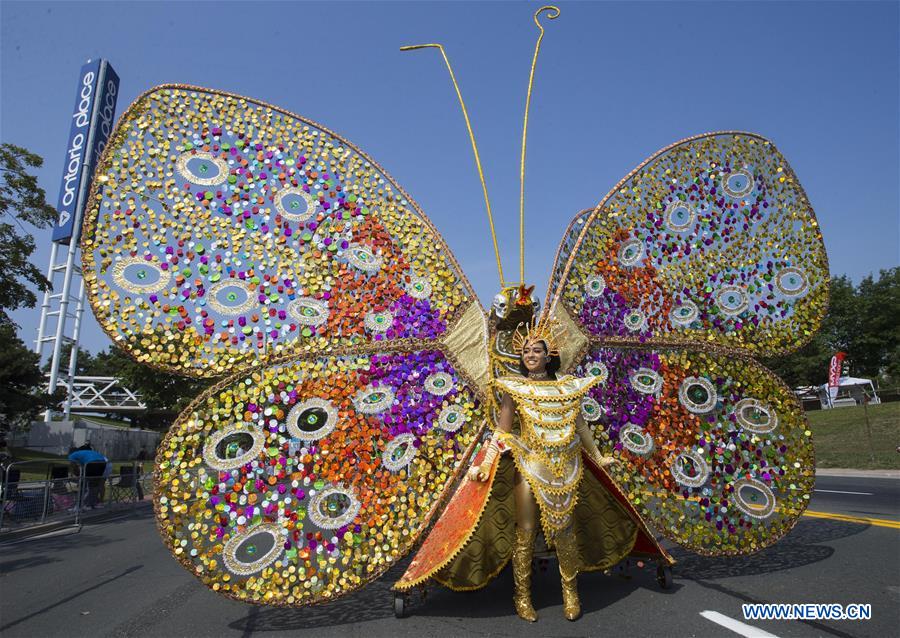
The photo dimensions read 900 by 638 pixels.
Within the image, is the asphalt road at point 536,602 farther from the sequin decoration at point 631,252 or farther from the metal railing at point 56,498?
the metal railing at point 56,498

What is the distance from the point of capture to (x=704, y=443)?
177 inches

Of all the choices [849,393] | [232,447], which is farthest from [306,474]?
[849,393]

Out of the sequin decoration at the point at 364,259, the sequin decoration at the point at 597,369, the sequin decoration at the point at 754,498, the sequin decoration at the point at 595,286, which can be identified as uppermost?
the sequin decoration at the point at 364,259

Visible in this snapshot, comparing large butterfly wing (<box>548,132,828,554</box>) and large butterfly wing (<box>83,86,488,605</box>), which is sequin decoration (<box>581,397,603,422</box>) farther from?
large butterfly wing (<box>83,86,488,605</box>)

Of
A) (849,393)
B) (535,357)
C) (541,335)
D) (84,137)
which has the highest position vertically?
(84,137)

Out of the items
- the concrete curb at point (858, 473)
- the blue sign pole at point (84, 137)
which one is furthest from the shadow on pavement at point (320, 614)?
the blue sign pole at point (84, 137)

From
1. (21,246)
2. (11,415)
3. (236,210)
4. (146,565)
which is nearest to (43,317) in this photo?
(11,415)

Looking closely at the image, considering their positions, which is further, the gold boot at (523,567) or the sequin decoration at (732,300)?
the sequin decoration at (732,300)

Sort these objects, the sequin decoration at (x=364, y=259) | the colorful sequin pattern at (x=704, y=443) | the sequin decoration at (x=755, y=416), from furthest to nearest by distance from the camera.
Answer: the sequin decoration at (x=755, y=416) < the colorful sequin pattern at (x=704, y=443) < the sequin decoration at (x=364, y=259)

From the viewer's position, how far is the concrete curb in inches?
481

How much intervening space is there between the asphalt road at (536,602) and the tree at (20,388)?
18.7 m

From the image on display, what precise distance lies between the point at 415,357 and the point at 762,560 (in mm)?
3702

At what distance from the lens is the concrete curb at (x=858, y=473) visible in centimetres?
1222

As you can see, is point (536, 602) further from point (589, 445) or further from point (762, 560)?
point (762, 560)
